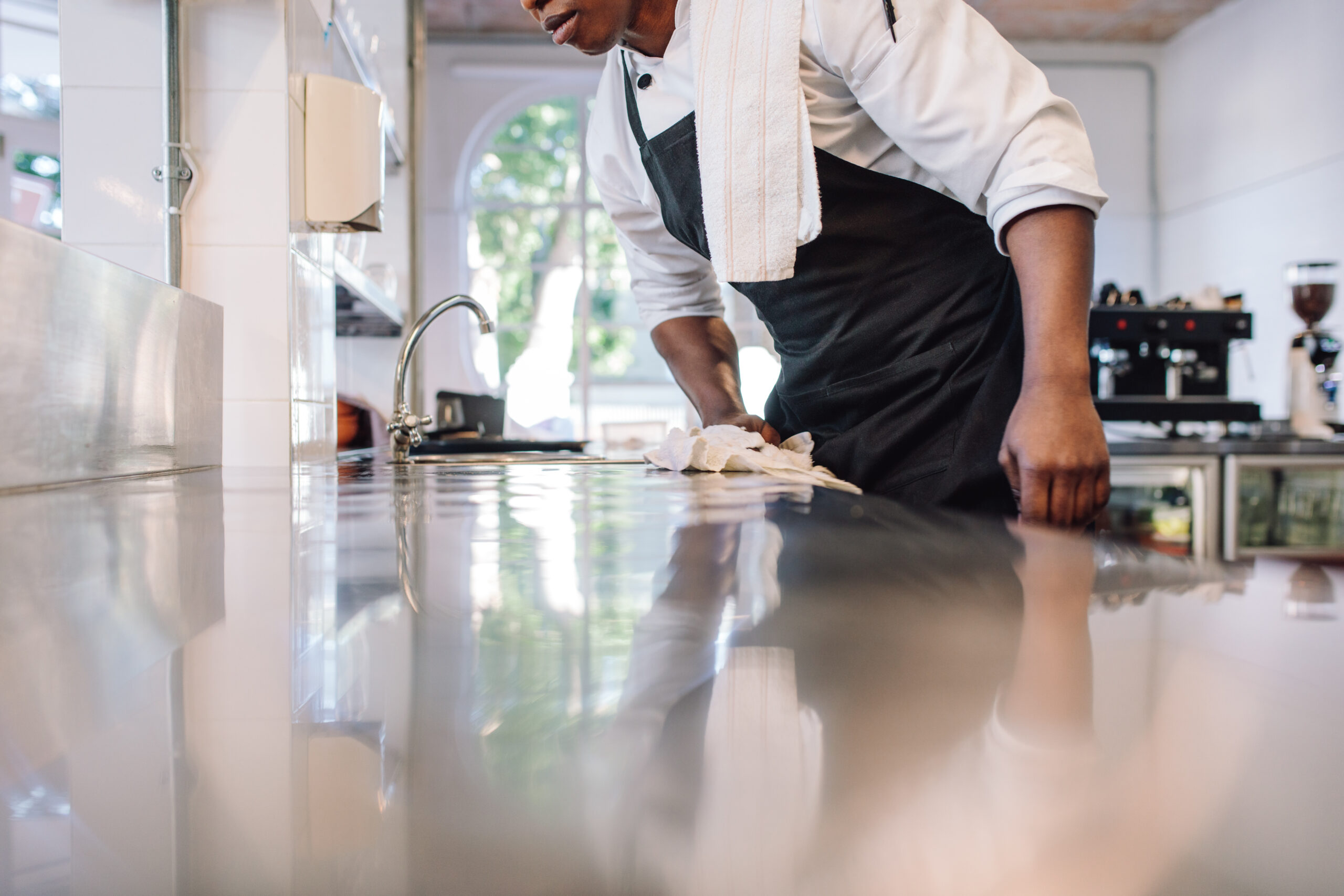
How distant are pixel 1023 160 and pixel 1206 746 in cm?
74

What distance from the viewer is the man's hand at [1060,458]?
71cm

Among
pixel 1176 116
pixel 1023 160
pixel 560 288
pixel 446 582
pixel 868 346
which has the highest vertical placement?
pixel 1176 116

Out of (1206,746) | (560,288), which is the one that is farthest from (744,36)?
(560,288)

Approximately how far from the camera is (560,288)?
5.86 m

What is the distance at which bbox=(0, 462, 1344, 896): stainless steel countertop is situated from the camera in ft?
0.30

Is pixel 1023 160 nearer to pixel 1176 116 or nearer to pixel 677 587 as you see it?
pixel 677 587

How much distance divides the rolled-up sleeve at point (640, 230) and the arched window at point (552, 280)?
4.40 m

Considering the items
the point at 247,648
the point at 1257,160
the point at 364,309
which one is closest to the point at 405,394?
the point at 364,309

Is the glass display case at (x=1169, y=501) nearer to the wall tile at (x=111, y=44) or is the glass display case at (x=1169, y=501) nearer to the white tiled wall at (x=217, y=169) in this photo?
the white tiled wall at (x=217, y=169)

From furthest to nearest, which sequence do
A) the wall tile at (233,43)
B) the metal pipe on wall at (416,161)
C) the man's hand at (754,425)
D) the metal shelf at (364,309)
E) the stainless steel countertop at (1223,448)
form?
1. the metal pipe on wall at (416,161)
2. the stainless steel countertop at (1223,448)
3. the metal shelf at (364,309)
4. the wall tile at (233,43)
5. the man's hand at (754,425)

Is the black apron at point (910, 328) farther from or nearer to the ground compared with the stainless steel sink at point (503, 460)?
farther from the ground

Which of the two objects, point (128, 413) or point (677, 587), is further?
point (128, 413)

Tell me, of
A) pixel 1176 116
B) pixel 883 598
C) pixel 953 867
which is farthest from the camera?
pixel 1176 116

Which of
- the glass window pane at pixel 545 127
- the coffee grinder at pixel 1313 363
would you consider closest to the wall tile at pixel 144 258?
the coffee grinder at pixel 1313 363
